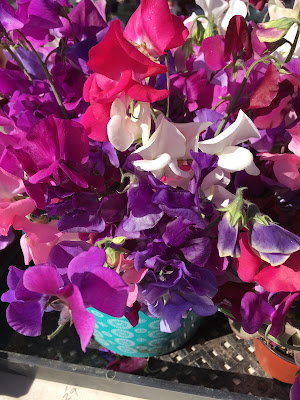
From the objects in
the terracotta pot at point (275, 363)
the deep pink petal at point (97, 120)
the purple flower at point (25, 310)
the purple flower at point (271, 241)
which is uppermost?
the deep pink petal at point (97, 120)

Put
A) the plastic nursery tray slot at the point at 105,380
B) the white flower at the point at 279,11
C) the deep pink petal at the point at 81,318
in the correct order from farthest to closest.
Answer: the plastic nursery tray slot at the point at 105,380 < the white flower at the point at 279,11 < the deep pink petal at the point at 81,318

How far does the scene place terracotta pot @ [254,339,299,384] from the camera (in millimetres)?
521

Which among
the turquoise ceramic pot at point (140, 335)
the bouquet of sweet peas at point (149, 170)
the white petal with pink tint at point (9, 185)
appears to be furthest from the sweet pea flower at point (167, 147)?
the turquoise ceramic pot at point (140, 335)

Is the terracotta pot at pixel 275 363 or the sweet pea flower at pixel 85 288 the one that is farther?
the terracotta pot at pixel 275 363

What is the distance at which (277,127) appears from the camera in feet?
1.19

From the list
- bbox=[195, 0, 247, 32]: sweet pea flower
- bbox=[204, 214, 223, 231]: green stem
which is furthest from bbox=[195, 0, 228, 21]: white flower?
bbox=[204, 214, 223, 231]: green stem

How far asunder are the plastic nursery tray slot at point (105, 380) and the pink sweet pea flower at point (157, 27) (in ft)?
1.25

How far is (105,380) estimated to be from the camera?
1.79 ft

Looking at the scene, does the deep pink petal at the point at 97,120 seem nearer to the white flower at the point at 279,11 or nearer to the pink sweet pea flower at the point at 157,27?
the pink sweet pea flower at the point at 157,27

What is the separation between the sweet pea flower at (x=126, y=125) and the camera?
0.31 m

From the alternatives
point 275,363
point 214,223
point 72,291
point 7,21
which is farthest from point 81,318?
point 275,363

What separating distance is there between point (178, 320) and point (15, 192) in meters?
0.18

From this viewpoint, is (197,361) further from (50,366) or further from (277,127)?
(277,127)

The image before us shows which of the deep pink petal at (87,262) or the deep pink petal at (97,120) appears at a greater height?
the deep pink petal at (97,120)
